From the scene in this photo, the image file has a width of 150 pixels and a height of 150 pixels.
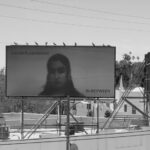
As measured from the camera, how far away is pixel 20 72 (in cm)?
2500

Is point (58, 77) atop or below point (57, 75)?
below

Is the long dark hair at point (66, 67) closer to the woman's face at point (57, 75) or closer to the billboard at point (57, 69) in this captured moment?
the billboard at point (57, 69)

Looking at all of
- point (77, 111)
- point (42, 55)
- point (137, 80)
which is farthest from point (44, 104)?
point (42, 55)

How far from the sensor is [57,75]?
24219 millimetres

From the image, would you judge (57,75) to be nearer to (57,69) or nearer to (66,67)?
(57,69)

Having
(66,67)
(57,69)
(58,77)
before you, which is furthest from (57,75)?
(66,67)

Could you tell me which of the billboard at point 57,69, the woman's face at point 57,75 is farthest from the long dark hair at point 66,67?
the woman's face at point 57,75

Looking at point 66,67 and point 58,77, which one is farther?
point 66,67

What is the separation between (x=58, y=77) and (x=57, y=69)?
1.58 ft

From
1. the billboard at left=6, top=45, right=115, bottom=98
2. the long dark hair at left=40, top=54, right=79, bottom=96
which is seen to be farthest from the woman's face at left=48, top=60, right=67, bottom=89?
the long dark hair at left=40, top=54, right=79, bottom=96

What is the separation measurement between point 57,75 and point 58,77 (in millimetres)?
120

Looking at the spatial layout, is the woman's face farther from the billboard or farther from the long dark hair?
the long dark hair

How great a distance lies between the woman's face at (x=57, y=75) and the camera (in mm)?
23969

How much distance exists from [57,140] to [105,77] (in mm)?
9911
